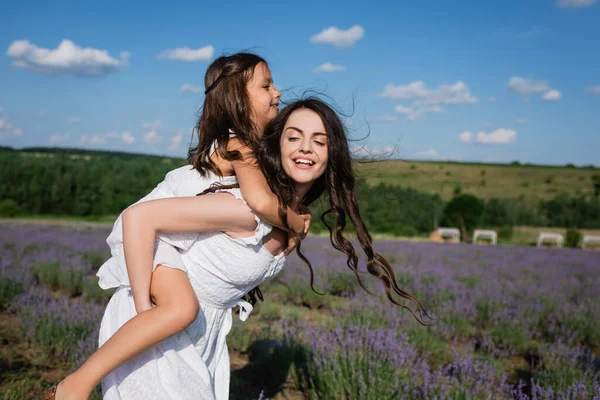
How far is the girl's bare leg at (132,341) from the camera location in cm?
163

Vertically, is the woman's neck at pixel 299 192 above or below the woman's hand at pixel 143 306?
above

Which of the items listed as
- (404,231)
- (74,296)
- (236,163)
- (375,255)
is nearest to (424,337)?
(375,255)

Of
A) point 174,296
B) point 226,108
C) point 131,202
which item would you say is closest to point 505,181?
point 131,202

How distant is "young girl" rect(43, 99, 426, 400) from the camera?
1.68 metres

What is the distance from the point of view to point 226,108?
6.59ft

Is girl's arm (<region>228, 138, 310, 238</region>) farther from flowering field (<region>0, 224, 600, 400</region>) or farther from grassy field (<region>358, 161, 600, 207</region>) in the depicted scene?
grassy field (<region>358, 161, 600, 207</region>)

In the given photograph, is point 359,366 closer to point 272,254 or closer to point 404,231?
point 272,254

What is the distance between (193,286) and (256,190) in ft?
1.41

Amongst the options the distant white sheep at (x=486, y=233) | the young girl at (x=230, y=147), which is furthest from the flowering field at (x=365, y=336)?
the distant white sheep at (x=486, y=233)

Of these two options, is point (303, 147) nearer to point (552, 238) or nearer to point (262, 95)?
point (262, 95)

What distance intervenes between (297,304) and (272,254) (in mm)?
4914

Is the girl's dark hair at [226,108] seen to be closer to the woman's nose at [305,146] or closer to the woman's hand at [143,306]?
the woman's nose at [305,146]

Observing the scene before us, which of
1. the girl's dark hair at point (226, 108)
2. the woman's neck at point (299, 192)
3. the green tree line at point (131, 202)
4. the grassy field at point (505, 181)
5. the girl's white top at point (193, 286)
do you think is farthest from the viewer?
the grassy field at point (505, 181)

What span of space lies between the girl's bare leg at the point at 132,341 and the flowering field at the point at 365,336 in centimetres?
144
